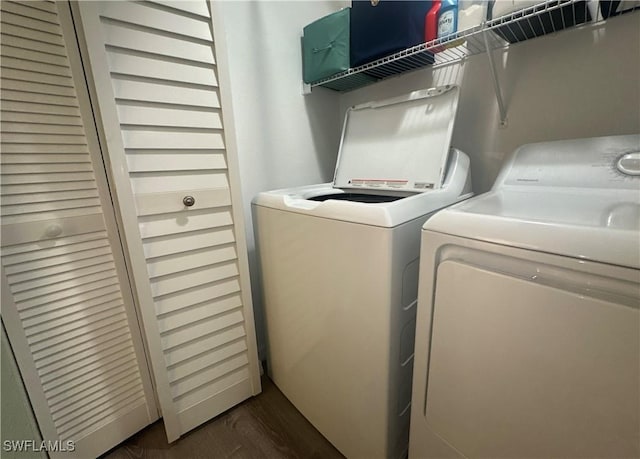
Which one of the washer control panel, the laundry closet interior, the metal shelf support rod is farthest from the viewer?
the metal shelf support rod

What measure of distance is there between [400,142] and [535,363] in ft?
3.41

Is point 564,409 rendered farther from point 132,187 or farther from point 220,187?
point 132,187

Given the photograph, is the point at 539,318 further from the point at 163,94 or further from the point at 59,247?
the point at 59,247

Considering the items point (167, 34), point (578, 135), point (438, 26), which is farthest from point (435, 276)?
point (167, 34)

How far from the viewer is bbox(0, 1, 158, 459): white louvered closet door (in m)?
0.93

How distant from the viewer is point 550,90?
3.84 ft

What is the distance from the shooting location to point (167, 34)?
1048 millimetres

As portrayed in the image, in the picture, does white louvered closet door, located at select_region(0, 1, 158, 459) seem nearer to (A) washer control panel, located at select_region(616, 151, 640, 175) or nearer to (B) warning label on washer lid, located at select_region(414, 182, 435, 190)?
(B) warning label on washer lid, located at select_region(414, 182, 435, 190)

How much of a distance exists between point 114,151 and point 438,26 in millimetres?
1363

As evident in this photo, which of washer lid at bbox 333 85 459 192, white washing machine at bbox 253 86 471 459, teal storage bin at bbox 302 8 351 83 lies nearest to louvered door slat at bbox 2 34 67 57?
white washing machine at bbox 253 86 471 459

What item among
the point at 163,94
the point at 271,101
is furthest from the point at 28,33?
the point at 271,101

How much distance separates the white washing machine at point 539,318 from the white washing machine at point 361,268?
0.11 meters

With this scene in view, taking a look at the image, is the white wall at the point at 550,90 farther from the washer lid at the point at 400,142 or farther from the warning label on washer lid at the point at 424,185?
the warning label on washer lid at the point at 424,185

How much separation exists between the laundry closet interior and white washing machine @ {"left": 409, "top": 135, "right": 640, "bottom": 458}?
0.5 inches
